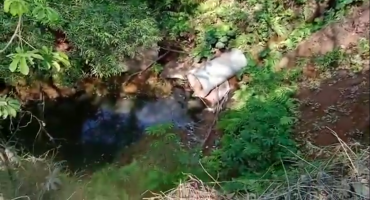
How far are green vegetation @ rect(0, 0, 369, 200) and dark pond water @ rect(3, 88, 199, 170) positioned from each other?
→ 399mm

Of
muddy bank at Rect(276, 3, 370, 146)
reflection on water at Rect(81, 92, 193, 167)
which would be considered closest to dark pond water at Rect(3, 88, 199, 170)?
reflection on water at Rect(81, 92, 193, 167)

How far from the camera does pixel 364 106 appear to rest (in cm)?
503

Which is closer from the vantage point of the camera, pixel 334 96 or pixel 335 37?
pixel 334 96

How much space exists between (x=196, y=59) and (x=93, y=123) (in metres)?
1.63

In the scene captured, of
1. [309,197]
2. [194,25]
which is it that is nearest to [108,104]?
[194,25]

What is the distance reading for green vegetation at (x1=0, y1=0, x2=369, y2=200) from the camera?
3576mm

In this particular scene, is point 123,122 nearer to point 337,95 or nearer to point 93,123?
point 93,123

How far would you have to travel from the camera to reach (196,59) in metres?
6.68

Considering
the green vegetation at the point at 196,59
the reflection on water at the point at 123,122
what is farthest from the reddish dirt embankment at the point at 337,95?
the reflection on water at the point at 123,122

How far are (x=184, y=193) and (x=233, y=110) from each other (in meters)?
2.39

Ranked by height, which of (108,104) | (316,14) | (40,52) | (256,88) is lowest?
(108,104)

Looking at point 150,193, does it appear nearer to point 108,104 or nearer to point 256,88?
point 256,88

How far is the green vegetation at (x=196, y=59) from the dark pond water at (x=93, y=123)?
1.31 ft

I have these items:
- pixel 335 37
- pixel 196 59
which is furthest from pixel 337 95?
pixel 196 59
